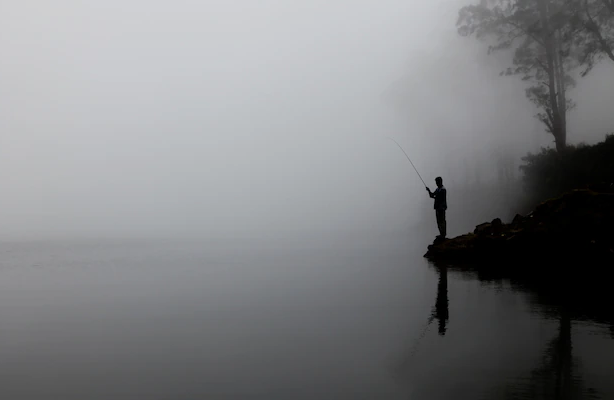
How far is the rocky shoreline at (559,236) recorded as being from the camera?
12.2 m

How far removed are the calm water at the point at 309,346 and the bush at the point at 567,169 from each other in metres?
15.4

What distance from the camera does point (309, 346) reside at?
18.8ft

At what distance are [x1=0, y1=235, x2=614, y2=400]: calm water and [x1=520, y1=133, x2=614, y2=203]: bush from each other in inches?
607

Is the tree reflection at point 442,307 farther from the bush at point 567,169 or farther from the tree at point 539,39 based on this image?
the tree at point 539,39

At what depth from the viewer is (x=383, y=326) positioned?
6770 mm

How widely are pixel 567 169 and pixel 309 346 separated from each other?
25089mm

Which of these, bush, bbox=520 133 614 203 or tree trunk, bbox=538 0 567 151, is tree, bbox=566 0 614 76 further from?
bush, bbox=520 133 614 203

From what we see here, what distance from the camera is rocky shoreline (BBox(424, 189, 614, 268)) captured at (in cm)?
1220

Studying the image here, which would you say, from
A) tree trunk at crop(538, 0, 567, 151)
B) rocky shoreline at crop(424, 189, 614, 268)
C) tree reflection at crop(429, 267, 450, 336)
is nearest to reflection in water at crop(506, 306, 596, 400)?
tree reflection at crop(429, 267, 450, 336)

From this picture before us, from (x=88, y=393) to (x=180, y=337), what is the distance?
222 centimetres

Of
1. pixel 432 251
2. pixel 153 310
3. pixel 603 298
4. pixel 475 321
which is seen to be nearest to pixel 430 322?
pixel 475 321

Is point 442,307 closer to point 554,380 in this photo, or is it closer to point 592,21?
point 554,380

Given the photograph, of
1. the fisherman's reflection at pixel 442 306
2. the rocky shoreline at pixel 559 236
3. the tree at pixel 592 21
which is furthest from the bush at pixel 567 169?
the fisherman's reflection at pixel 442 306

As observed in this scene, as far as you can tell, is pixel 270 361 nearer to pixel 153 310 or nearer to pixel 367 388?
pixel 367 388
